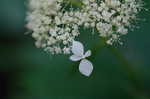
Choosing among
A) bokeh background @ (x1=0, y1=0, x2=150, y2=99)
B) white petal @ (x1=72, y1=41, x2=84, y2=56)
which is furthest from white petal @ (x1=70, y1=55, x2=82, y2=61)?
bokeh background @ (x1=0, y1=0, x2=150, y2=99)

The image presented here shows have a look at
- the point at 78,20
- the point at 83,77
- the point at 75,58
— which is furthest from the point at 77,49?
the point at 83,77

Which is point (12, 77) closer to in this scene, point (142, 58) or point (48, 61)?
point (48, 61)

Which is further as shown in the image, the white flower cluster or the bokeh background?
the bokeh background

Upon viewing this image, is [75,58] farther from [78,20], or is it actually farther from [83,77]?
[83,77]

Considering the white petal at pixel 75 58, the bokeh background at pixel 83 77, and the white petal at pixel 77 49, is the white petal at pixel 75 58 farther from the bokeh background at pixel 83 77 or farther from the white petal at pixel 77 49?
the bokeh background at pixel 83 77

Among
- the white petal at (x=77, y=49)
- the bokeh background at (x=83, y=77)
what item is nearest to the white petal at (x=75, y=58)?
the white petal at (x=77, y=49)

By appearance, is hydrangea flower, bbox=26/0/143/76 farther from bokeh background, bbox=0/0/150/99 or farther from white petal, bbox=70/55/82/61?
bokeh background, bbox=0/0/150/99
